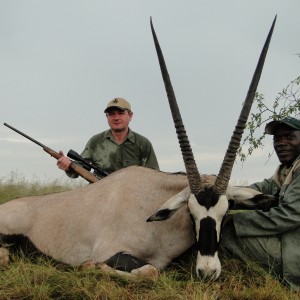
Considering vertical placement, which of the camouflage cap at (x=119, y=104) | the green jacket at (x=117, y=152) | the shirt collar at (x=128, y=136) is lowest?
the green jacket at (x=117, y=152)

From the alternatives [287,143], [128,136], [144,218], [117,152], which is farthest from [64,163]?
[287,143]

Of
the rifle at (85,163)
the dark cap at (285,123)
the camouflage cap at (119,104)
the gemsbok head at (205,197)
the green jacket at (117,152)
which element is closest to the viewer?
the gemsbok head at (205,197)

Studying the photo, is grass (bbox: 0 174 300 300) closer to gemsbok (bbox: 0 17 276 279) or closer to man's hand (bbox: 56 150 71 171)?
gemsbok (bbox: 0 17 276 279)

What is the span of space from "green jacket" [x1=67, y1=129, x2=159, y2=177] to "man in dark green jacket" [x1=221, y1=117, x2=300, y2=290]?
332 cm

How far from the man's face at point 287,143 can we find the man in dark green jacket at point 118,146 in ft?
10.3

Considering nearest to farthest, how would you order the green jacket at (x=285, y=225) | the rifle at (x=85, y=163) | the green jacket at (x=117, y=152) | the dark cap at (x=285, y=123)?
the green jacket at (x=285, y=225) < the dark cap at (x=285, y=123) < the rifle at (x=85, y=163) < the green jacket at (x=117, y=152)

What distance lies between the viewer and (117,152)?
8.11 m

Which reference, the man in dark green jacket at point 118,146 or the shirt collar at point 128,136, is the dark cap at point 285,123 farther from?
the shirt collar at point 128,136

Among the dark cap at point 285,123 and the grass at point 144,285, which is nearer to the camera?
the grass at point 144,285

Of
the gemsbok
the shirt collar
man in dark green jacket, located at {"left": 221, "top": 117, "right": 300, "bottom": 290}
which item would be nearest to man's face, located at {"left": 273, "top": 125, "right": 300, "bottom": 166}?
man in dark green jacket, located at {"left": 221, "top": 117, "right": 300, "bottom": 290}

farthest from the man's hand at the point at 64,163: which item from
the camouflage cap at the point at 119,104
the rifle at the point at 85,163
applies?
the camouflage cap at the point at 119,104

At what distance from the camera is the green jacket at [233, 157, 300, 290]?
4.71 m

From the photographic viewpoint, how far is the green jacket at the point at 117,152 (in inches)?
321

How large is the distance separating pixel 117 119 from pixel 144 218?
3175mm
